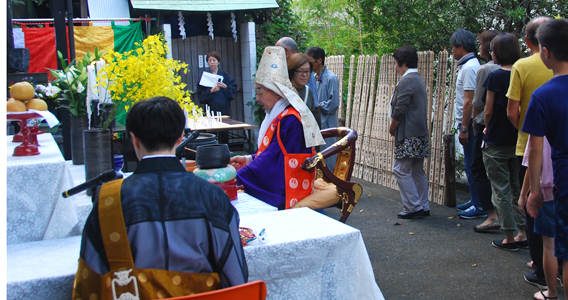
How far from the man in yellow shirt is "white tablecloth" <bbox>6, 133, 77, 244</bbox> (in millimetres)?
2920

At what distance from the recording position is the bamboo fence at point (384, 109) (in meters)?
5.76

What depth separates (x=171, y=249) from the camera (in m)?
1.53

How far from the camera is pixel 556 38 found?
2539 millimetres

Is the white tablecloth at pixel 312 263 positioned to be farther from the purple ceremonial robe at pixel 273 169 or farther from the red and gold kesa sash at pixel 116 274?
the purple ceremonial robe at pixel 273 169

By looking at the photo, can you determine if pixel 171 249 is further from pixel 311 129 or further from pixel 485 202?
pixel 485 202

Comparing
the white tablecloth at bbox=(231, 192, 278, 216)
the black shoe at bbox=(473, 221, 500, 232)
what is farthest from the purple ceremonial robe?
the black shoe at bbox=(473, 221, 500, 232)

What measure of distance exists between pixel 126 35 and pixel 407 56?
18.6 feet

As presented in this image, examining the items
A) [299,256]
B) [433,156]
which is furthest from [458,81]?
[299,256]

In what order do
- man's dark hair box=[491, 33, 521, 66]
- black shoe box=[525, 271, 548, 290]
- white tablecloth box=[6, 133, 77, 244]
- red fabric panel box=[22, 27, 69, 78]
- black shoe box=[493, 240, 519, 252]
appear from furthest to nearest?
red fabric panel box=[22, 27, 69, 78]
black shoe box=[493, 240, 519, 252]
man's dark hair box=[491, 33, 521, 66]
black shoe box=[525, 271, 548, 290]
white tablecloth box=[6, 133, 77, 244]

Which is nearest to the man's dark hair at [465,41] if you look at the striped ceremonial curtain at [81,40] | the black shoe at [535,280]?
the black shoe at [535,280]

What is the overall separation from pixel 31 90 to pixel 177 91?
773 millimetres

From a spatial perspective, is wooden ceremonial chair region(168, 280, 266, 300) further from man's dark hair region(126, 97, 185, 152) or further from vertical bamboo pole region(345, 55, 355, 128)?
vertical bamboo pole region(345, 55, 355, 128)

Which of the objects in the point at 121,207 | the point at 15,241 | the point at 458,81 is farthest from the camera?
the point at 458,81

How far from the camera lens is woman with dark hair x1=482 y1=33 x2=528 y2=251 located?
13.5ft
